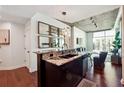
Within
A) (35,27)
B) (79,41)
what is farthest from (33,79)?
(35,27)

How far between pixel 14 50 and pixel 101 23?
2653 mm

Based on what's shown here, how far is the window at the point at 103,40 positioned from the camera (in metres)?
2.11

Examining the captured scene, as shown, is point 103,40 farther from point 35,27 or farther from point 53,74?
point 35,27

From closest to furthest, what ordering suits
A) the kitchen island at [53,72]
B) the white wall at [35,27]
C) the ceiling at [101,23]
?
the kitchen island at [53,72] → the ceiling at [101,23] → the white wall at [35,27]

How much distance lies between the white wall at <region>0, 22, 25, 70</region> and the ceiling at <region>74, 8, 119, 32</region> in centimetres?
193

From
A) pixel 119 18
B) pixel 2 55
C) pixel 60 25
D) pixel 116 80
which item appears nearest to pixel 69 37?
pixel 60 25

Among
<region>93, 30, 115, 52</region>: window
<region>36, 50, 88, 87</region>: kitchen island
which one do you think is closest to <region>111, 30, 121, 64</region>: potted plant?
<region>93, 30, 115, 52</region>: window

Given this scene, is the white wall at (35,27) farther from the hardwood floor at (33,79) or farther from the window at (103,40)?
the window at (103,40)

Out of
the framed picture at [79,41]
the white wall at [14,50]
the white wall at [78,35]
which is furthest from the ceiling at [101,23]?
the white wall at [14,50]

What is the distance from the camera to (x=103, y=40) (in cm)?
212

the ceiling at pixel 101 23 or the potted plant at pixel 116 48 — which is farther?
the ceiling at pixel 101 23

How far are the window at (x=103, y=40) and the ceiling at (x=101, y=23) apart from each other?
11 centimetres

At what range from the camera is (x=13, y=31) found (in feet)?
11.4
